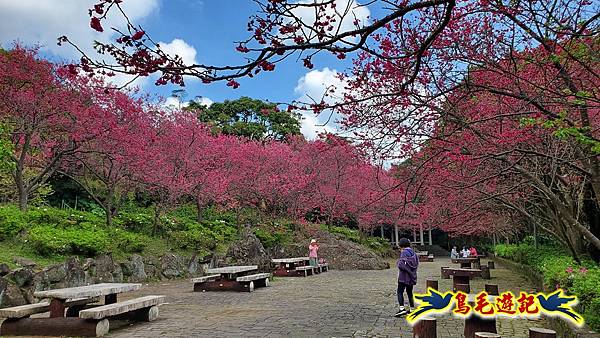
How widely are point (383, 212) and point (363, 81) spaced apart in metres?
28.1

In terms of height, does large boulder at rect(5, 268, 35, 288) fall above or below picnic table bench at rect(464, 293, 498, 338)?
above

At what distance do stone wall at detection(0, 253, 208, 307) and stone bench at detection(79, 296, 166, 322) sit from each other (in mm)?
3092

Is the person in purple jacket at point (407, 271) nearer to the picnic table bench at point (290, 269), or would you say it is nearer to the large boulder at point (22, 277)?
the large boulder at point (22, 277)

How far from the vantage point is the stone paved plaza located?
7102 millimetres

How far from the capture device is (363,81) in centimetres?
738

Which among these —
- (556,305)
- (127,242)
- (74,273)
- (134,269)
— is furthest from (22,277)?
(556,305)

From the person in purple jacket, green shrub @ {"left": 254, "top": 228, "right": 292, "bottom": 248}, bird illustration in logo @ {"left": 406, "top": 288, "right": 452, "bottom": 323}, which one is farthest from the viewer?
green shrub @ {"left": 254, "top": 228, "right": 292, "bottom": 248}

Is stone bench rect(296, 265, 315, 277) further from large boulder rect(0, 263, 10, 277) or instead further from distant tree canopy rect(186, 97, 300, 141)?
distant tree canopy rect(186, 97, 300, 141)

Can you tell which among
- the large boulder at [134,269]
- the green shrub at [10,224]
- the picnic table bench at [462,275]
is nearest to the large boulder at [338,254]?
the picnic table bench at [462,275]

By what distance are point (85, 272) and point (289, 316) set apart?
6949 millimetres

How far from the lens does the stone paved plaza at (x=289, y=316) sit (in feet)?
23.3

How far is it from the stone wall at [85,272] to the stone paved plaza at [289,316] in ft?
4.19

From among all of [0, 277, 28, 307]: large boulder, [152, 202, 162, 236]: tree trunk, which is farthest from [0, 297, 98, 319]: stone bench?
[152, 202, 162, 236]: tree trunk

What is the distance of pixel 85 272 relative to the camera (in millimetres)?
12359
